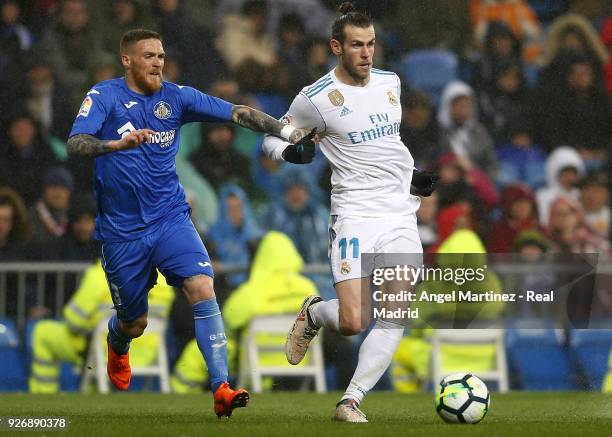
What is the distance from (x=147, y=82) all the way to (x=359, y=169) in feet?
4.74

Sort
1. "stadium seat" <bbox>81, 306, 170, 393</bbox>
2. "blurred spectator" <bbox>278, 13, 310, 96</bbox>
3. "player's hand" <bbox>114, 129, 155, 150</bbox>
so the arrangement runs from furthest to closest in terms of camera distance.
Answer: "blurred spectator" <bbox>278, 13, 310, 96</bbox>
"stadium seat" <bbox>81, 306, 170, 393</bbox>
"player's hand" <bbox>114, 129, 155, 150</bbox>

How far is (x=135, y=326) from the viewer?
31.0ft

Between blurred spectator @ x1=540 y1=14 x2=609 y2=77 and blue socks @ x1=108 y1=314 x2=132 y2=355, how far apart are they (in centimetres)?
702

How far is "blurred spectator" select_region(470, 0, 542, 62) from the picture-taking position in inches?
598

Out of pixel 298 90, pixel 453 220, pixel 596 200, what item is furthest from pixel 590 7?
pixel 453 220

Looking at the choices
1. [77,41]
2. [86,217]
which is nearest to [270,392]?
[86,217]

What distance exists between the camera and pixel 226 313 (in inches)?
496

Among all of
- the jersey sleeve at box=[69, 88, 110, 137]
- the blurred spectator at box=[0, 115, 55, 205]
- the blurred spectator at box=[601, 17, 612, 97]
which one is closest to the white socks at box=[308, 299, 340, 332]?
the jersey sleeve at box=[69, 88, 110, 137]

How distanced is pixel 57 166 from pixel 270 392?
9.82 feet

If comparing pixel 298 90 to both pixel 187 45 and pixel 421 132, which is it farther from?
pixel 421 132

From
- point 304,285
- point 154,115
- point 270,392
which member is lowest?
point 270,392

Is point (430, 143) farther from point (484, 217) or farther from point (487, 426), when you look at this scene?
point (487, 426)

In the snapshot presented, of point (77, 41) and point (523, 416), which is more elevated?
point (77, 41)

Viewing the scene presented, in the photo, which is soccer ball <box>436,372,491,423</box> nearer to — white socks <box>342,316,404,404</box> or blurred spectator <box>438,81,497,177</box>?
white socks <box>342,316,404,404</box>
